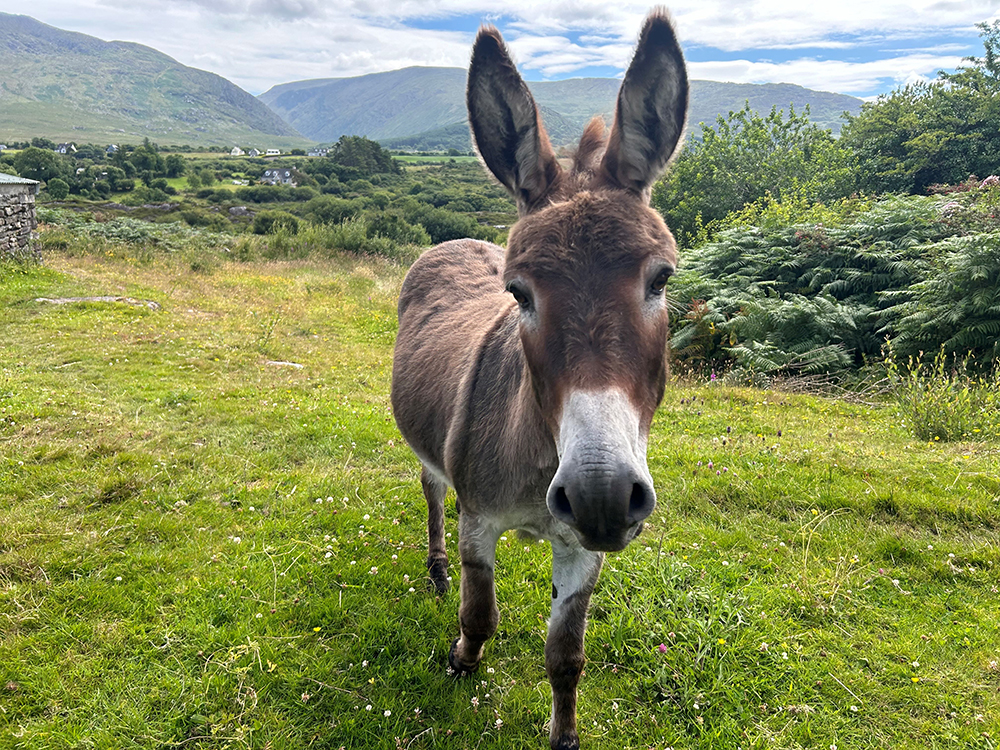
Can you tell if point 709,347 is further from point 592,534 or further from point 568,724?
point 592,534

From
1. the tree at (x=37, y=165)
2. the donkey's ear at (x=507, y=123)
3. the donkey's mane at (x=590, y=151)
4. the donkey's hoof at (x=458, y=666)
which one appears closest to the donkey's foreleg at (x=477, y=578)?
the donkey's hoof at (x=458, y=666)

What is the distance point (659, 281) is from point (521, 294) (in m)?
0.56

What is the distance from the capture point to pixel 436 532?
171 inches

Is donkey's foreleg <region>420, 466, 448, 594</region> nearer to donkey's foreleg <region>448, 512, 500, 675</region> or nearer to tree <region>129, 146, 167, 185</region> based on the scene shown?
donkey's foreleg <region>448, 512, 500, 675</region>

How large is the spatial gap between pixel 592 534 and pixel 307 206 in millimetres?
53788

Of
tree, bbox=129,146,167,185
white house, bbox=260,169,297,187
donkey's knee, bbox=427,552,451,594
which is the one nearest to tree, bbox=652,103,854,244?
donkey's knee, bbox=427,552,451,594

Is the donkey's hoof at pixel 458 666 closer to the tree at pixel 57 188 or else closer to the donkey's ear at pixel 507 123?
the donkey's ear at pixel 507 123

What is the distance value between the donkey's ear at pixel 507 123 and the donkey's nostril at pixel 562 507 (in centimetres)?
137

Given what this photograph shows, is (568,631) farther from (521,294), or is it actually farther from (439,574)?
(521,294)

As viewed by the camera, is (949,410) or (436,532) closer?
(436,532)

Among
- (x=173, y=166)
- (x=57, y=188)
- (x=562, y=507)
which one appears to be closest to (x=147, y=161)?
(x=173, y=166)

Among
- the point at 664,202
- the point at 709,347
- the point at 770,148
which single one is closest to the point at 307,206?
the point at 664,202

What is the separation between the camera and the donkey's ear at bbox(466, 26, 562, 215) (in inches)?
92.0

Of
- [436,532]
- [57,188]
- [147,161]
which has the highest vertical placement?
[147,161]
